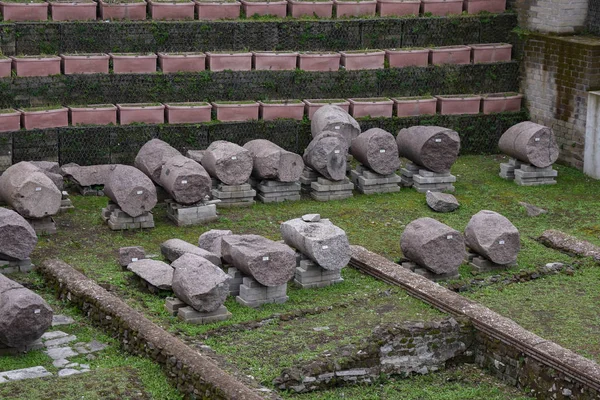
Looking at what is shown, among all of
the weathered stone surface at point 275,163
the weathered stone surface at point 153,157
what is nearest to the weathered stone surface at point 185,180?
the weathered stone surface at point 153,157

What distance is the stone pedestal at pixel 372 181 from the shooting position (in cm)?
2159

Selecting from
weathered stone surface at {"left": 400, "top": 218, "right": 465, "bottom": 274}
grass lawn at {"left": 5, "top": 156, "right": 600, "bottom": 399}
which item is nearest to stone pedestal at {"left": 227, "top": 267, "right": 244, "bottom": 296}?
grass lawn at {"left": 5, "top": 156, "right": 600, "bottom": 399}

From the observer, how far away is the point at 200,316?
15523 mm

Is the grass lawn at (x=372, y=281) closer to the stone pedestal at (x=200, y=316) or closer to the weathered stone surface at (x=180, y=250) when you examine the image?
the stone pedestal at (x=200, y=316)

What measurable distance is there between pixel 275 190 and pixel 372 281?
439 centimetres

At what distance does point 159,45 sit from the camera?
22750 mm

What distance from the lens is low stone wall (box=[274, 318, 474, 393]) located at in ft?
46.2

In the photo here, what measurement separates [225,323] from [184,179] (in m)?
4.45

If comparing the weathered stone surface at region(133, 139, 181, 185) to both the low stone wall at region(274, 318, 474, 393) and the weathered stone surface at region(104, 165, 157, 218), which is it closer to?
the weathered stone surface at region(104, 165, 157, 218)

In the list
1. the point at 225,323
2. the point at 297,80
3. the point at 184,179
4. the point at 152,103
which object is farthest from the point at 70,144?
the point at 225,323

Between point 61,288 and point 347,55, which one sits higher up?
point 347,55

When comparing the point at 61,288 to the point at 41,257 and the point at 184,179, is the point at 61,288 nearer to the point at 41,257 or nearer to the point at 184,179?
the point at 41,257

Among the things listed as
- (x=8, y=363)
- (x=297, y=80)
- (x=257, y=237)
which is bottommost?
(x=8, y=363)

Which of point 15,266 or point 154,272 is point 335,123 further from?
point 15,266
